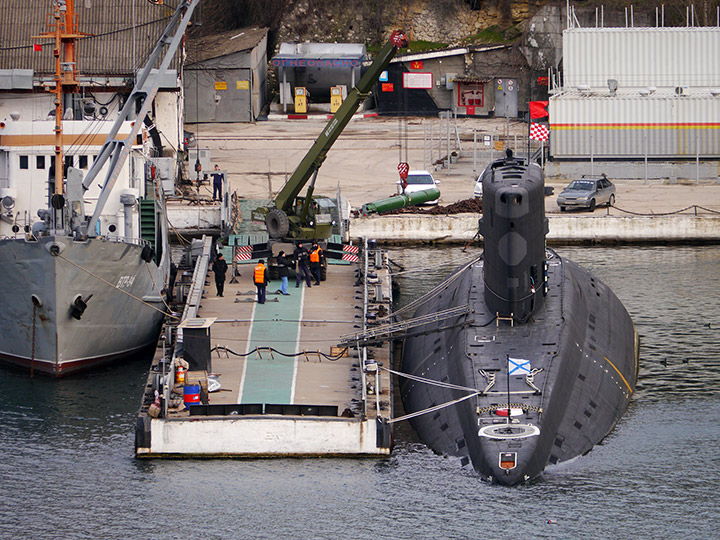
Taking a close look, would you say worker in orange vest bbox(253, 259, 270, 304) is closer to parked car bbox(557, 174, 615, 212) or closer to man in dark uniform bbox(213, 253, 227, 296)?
man in dark uniform bbox(213, 253, 227, 296)

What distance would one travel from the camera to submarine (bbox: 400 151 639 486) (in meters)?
31.6

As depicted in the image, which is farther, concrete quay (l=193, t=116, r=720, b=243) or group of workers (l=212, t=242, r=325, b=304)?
concrete quay (l=193, t=116, r=720, b=243)

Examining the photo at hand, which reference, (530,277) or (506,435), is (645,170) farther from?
(506,435)

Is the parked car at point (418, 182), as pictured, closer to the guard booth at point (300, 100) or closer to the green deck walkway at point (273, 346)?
the green deck walkway at point (273, 346)

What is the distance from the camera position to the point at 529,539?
28469 millimetres

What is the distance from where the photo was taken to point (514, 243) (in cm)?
3575

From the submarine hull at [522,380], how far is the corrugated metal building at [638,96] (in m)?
31.1

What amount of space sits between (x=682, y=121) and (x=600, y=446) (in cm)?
4235

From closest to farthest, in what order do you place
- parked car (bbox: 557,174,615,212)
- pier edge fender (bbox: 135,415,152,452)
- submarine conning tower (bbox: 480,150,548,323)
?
pier edge fender (bbox: 135,415,152,452) → submarine conning tower (bbox: 480,150,548,323) → parked car (bbox: 557,174,615,212)

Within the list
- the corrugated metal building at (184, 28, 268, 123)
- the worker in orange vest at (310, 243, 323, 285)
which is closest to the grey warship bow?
the worker in orange vest at (310, 243, 323, 285)

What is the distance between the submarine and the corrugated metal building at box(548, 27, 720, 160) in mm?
31553

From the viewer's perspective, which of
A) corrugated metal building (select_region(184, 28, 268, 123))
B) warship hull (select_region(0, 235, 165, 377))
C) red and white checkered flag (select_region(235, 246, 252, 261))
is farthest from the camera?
corrugated metal building (select_region(184, 28, 268, 123))

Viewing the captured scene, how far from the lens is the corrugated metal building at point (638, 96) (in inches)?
2835

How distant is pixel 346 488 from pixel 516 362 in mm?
5919
